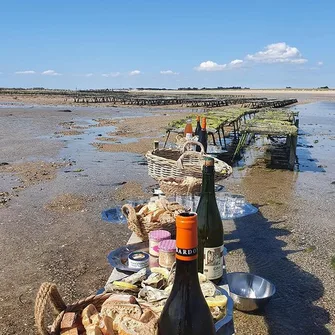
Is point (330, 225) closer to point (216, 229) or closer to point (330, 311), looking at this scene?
point (330, 311)

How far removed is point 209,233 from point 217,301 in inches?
25.7

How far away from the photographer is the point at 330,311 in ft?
14.7

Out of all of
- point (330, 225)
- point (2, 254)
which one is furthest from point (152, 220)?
point (330, 225)

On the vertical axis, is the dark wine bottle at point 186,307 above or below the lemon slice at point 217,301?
above

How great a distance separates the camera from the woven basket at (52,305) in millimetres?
1661

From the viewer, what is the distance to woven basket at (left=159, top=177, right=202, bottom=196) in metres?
4.64

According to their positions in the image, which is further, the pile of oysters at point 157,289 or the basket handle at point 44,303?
the pile of oysters at point 157,289

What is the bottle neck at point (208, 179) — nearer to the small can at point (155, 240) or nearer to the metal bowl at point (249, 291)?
the small can at point (155, 240)

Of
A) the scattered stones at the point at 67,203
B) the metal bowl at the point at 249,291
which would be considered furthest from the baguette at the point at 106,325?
the scattered stones at the point at 67,203

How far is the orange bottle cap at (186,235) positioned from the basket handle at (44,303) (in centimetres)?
69

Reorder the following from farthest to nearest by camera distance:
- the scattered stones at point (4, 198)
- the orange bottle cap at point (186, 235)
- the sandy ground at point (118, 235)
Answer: the scattered stones at point (4, 198) → the sandy ground at point (118, 235) → the orange bottle cap at point (186, 235)

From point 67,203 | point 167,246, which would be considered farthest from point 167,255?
point 67,203

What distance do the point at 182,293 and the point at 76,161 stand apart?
1287cm

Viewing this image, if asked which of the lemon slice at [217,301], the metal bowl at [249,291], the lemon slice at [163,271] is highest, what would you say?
the lemon slice at [217,301]
